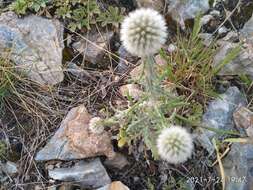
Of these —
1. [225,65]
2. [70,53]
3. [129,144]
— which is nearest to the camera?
[129,144]

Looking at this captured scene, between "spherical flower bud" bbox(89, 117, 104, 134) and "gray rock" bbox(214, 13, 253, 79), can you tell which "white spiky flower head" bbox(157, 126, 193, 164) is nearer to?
"spherical flower bud" bbox(89, 117, 104, 134)

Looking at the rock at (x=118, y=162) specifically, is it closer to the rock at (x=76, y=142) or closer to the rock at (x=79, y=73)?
the rock at (x=76, y=142)

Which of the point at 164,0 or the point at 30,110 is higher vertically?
the point at 164,0

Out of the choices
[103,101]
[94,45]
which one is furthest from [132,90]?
[94,45]

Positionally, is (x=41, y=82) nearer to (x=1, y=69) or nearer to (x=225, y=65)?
(x=1, y=69)

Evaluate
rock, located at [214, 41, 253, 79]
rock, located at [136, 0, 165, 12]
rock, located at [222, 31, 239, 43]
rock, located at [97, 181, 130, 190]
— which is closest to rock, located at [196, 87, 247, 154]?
rock, located at [214, 41, 253, 79]

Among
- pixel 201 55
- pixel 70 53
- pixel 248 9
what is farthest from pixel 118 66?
pixel 248 9
